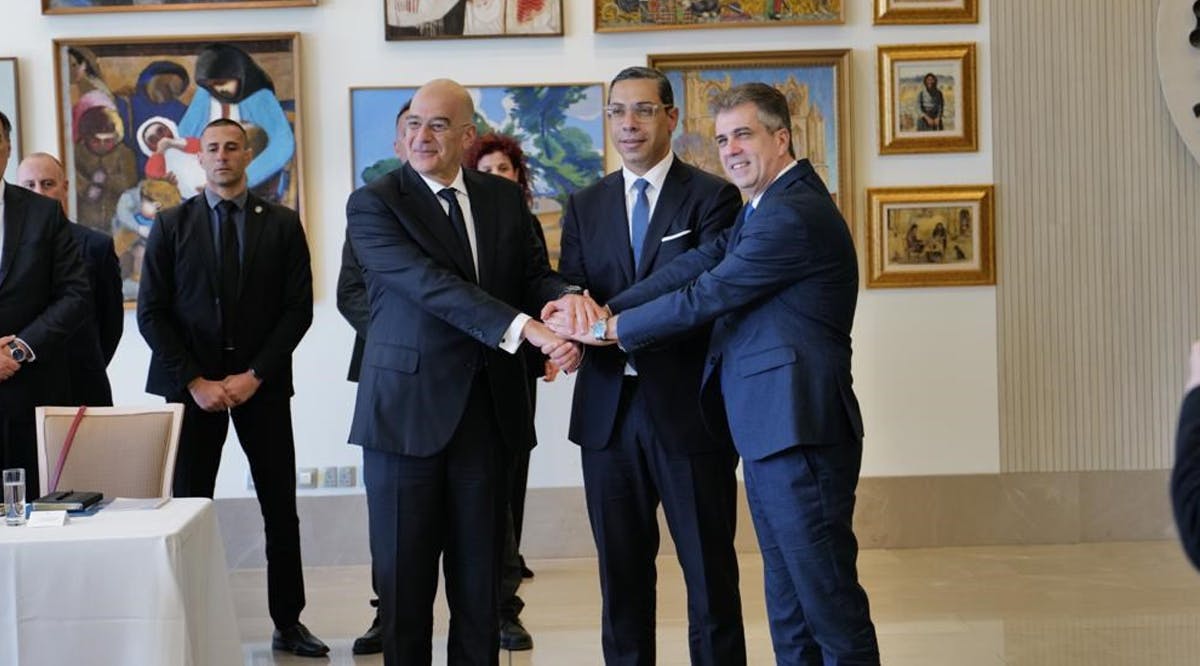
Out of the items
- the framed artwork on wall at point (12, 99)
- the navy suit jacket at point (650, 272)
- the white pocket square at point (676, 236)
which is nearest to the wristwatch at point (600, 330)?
the navy suit jacket at point (650, 272)

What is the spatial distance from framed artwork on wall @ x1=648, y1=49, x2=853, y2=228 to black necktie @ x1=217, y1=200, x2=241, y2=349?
2.11 meters

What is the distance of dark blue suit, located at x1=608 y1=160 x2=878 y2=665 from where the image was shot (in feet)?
11.3

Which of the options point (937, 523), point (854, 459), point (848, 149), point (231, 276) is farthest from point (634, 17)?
point (854, 459)

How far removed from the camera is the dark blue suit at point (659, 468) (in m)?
3.80

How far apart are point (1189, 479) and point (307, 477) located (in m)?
5.03

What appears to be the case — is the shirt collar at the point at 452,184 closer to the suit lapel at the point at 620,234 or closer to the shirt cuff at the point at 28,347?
the suit lapel at the point at 620,234

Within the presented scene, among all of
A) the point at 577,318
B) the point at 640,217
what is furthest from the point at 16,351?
the point at 640,217

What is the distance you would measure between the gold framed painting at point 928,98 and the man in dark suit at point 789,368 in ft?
9.09

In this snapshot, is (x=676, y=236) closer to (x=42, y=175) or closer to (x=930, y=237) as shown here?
(x=930, y=237)

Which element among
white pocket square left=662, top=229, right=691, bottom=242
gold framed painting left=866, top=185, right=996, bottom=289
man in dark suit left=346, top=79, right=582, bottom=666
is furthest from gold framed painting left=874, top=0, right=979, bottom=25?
man in dark suit left=346, top=79, right=582, bottom=666

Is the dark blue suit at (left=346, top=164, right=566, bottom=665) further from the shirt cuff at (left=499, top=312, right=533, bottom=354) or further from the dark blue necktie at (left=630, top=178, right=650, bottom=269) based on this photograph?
the dark blue necktie at (left=630, top=178, right=650, bottom=269)

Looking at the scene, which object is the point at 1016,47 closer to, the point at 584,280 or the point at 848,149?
the point at 848,149

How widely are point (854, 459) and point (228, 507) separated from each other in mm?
3579

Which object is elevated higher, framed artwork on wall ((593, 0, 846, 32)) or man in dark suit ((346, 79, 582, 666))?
framed artwork on wall ((593, 0, 846, 32))
